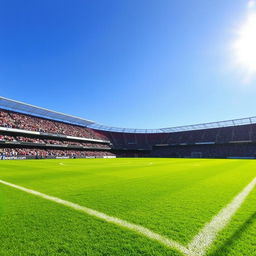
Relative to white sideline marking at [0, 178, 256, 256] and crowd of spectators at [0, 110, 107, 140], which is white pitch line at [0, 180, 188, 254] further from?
crowd of spectators at [0, 110, 107, 140]

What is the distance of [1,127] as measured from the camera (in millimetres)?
39469

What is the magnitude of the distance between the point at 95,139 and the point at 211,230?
64.7m

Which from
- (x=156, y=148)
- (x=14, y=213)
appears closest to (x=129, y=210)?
(x=14, y=213)

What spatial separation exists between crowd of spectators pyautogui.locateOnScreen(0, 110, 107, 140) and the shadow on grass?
49.2m

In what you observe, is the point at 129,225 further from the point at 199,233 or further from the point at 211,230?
the point at 211,230

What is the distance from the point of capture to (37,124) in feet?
168

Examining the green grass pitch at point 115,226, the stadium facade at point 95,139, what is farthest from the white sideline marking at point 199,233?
the stadium facade at point 95,139

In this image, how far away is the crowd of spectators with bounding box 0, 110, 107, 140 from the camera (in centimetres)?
4415

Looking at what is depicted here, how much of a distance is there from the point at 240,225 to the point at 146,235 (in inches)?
83.1

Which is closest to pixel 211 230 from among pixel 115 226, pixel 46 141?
pixel 115 226

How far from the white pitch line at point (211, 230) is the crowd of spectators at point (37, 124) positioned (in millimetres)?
48734

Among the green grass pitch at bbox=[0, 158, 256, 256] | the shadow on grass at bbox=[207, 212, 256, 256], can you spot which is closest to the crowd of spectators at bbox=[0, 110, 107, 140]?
the green grass pitch at bbox=[0, 158, 256, 256]

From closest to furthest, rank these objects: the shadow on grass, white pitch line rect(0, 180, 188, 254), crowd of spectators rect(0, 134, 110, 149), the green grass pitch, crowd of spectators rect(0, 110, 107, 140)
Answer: the shadow on grass → the green grass pitch → white pitch line rect(0, 180, 188, 254) → crowd of spectators rect(0, 134, 110, 149) → crowd of spectators rect(0, 110, 107, 140)

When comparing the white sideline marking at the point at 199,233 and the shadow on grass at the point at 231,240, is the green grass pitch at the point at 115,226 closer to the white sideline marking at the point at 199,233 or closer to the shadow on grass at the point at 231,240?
the shadow on grass at the point at 231,240
